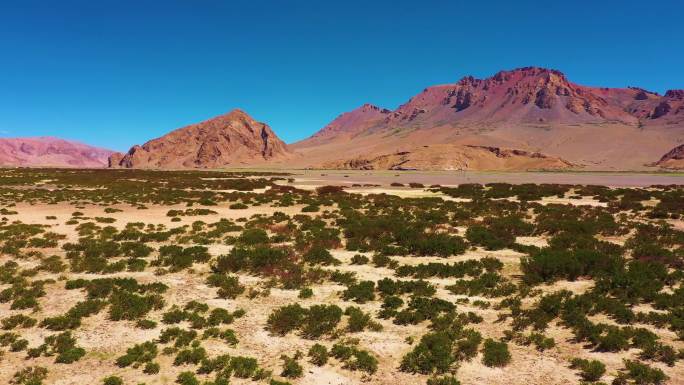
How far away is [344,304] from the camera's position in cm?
1384

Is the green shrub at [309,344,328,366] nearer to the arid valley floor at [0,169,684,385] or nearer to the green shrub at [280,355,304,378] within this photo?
the arid valley floor at [0,169,684,385]

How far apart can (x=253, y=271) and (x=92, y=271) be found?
652cm

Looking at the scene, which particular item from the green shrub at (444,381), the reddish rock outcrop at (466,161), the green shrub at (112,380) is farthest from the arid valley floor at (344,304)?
the reddish rock outcrop at (466,161)

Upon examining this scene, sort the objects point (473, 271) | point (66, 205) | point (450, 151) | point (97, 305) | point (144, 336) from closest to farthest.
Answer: point (144, 336)
point (97, 305)
point (473, 271)
point (66, 205)
point (450, 151)

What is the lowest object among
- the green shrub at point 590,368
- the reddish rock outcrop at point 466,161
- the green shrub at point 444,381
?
the green shrub at point 444,381

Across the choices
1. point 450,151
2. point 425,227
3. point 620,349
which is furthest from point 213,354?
point 450,151

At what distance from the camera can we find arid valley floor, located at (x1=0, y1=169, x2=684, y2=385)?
9.82 metres

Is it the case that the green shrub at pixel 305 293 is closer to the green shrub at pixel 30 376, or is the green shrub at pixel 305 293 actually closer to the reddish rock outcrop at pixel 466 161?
the green shrub at pixel 30 376

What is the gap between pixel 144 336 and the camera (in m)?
11.5

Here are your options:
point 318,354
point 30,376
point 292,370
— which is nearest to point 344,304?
point 318,354

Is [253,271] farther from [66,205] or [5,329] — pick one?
[66,205]

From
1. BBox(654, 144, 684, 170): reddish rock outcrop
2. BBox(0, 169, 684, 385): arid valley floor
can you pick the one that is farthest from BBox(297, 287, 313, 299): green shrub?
BBox(654, 144, 684, 170): reddish rock outcrop

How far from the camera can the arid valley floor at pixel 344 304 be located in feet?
32.2

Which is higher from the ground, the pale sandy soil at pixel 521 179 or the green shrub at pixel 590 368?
the pale sandy soil at pixel 521 179
